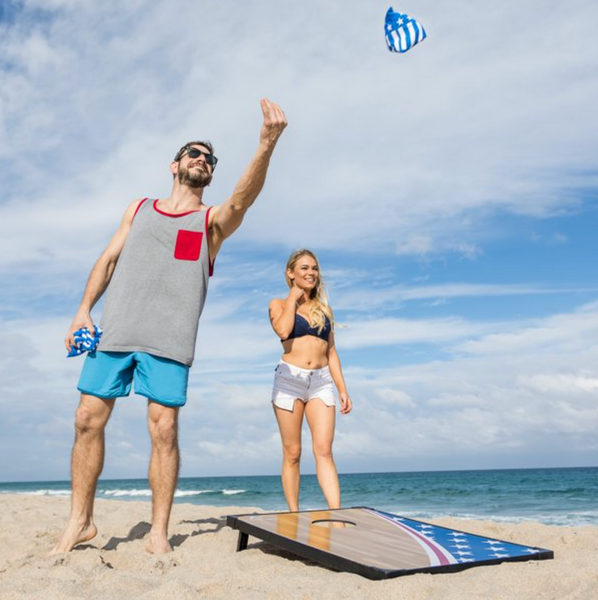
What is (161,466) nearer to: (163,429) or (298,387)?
(163,429)

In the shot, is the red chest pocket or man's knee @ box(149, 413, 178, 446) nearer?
man's knee @ box(149, 413, 178, 446)

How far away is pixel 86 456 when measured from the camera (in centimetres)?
395

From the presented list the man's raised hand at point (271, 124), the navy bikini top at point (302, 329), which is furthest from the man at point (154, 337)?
the navy bikini top at point (302, 329)

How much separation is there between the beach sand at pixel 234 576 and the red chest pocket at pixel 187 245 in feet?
6.41

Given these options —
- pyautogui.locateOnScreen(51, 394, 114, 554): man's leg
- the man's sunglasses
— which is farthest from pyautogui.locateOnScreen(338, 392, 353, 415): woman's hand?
the man's sunglasses

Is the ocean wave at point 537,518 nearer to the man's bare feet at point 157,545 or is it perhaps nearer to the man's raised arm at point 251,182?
the man's bare feet at point 157,545

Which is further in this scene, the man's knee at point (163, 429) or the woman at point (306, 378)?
the woman at point (306, 378)

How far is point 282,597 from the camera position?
291 centimetres

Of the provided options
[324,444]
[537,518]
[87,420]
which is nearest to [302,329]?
[324,444]

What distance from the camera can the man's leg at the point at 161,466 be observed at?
3926 millimetres

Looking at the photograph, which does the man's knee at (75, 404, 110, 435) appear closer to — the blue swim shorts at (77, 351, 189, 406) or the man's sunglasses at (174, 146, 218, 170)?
the blue swim shorts at (77, 351, 189, 406)

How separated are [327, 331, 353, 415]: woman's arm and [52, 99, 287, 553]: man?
164 centimetres

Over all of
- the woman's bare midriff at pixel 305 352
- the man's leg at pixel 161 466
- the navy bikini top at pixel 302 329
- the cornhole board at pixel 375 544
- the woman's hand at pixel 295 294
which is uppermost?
the woman's hand at pixel 295 294

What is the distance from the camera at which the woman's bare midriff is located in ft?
17.0
